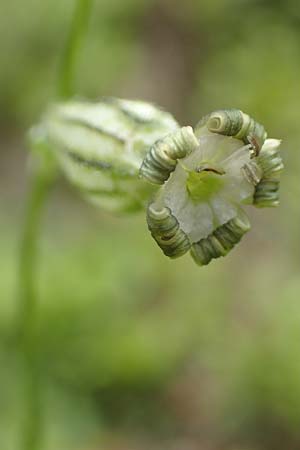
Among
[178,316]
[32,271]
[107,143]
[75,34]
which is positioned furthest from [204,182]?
[178,316]

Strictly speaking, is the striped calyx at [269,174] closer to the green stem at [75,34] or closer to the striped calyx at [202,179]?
the striped calyx at [202,179]

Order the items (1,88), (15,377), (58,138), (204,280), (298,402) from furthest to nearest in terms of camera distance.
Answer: (1,88)
(204,280)
(15,377)
(298,402)
(58,138)

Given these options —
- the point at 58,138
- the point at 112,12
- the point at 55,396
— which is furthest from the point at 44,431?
the point at 112,12

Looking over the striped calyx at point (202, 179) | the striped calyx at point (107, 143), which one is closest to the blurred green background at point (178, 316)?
the striped calyx at point (107, 143)

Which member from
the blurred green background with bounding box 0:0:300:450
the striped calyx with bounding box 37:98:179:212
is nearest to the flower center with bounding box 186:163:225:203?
the striped calyx with bounding box 37:98:179:212

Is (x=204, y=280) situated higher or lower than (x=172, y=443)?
higher

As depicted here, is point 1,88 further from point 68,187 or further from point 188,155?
point 188,155

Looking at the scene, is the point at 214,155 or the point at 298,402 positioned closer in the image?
the point at 214,155
